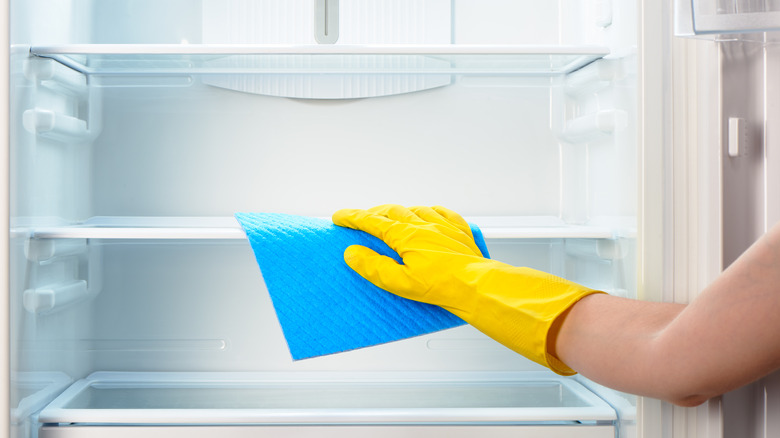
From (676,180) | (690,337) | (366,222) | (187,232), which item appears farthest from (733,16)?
(187,232)

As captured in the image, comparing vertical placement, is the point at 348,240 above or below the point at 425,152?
below

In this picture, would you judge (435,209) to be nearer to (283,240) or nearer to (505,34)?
(283,240)

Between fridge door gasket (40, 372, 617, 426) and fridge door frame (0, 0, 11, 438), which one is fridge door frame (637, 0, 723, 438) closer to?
fridge door gasket (40, 372, 617, 426)

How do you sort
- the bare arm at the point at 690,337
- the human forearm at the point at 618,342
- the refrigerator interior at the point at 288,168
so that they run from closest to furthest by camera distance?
1. the bare arm at the point at 690,337
2. the human forearm at the point at 618,342
3. the refrigerator interior at the point at 288,168

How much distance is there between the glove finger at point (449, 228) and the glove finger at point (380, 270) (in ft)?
0.31

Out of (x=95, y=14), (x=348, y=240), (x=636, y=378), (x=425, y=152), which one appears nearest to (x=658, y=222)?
(x=636, y=378)

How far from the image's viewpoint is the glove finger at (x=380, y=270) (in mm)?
956

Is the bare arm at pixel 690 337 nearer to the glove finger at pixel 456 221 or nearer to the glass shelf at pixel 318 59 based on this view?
the glove finger at pixel 456 221

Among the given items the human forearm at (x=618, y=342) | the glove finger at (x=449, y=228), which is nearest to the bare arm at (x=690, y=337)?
the human forearm at (x=618, y=342)

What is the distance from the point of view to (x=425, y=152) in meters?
1.49

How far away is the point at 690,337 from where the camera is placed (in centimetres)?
72

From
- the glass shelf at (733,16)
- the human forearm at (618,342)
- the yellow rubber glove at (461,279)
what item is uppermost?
the glass shelf at (733,16)

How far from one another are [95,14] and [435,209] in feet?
2.96

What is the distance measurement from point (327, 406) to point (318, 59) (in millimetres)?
690
